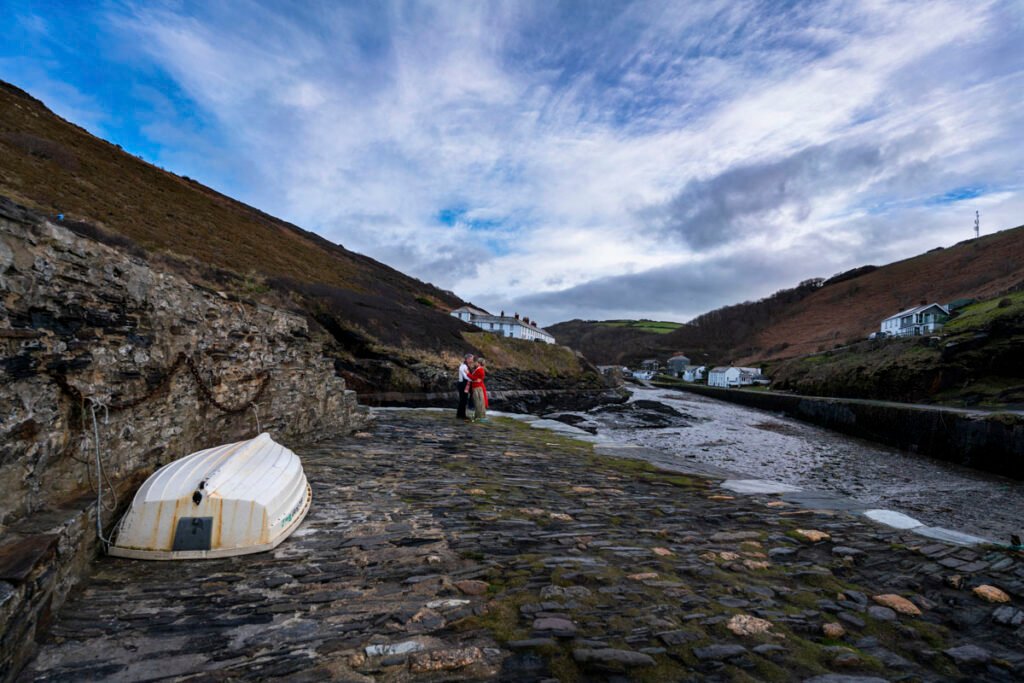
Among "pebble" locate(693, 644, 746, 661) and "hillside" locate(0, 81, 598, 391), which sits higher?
"hillside" locate(0, 81, 598, 391)

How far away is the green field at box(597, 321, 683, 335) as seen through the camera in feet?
528

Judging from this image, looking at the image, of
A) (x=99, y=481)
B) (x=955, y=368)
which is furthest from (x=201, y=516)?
(x=955, y=368)

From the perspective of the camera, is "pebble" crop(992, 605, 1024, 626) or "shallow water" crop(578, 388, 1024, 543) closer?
"pebble" crop(992, 605, 1024, 626)

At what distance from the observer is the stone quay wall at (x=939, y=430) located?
16.4 meters

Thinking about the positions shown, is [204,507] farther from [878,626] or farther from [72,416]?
[878,626]

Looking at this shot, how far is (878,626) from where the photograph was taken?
318 cm

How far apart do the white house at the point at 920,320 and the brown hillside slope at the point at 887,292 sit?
9.26m

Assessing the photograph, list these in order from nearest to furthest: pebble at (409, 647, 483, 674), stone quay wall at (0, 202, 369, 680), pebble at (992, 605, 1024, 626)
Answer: pebble at (409, 647, 483, 674) < stone quay wall at (0, 202, 369, 680) < pebble at (992, 605, 1024, 626)

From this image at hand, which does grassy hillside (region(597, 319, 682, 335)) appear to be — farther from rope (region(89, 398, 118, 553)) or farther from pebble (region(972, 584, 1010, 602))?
rope (region(89, 398, 118, 553))

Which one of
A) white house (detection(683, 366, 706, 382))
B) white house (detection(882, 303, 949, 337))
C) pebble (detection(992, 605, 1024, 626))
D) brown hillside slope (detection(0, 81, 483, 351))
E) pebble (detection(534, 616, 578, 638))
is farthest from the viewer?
white house (detection(683, 366, 706, 382))

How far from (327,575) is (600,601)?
2171 mm

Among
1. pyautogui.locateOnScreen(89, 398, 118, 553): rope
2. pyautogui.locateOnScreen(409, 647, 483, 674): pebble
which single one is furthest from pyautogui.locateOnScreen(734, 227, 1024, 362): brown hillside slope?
pyautogui.locateOnScreen(89, 398, 118, 553): rope

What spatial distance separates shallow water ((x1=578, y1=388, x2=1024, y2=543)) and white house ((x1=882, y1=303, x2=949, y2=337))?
37004 millimetres

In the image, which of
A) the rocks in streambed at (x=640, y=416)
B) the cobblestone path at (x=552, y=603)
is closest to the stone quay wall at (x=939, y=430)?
the rocks in streambed at (x=640, y=416)
